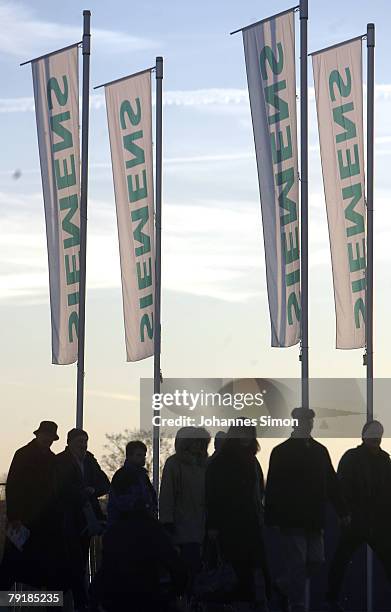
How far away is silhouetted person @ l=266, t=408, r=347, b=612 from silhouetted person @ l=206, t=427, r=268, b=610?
261mm

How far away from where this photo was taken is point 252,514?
1524 centimetres

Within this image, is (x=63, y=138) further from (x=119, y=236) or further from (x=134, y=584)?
(x=134, y=584)

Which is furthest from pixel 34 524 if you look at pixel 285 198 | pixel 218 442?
pixel 285 198

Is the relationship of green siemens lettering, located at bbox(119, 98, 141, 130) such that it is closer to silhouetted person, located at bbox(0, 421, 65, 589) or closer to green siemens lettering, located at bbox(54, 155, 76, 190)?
green siemens lettering, located at bbox(54, 155, 76, 190)

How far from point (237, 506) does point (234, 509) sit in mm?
41

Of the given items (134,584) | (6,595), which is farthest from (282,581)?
(134,584)

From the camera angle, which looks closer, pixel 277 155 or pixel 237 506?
pixel 237 506

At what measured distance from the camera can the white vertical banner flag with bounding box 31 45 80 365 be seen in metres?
22.5

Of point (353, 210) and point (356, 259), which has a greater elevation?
point (353, 210)

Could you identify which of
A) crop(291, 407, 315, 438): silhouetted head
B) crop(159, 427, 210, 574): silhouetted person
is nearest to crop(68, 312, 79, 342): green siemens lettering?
crop(159, 427, 210, 574): silhouetted person

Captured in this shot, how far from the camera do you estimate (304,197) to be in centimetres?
2155

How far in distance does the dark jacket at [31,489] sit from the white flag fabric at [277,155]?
6.74 meters

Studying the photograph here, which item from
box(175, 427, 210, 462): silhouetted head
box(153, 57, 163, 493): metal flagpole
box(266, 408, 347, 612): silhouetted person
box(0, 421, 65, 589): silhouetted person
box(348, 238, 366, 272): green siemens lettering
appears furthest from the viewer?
box(153, 57, 163, 493): metal flagpole

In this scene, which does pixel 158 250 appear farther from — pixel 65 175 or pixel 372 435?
pixel 372 435
